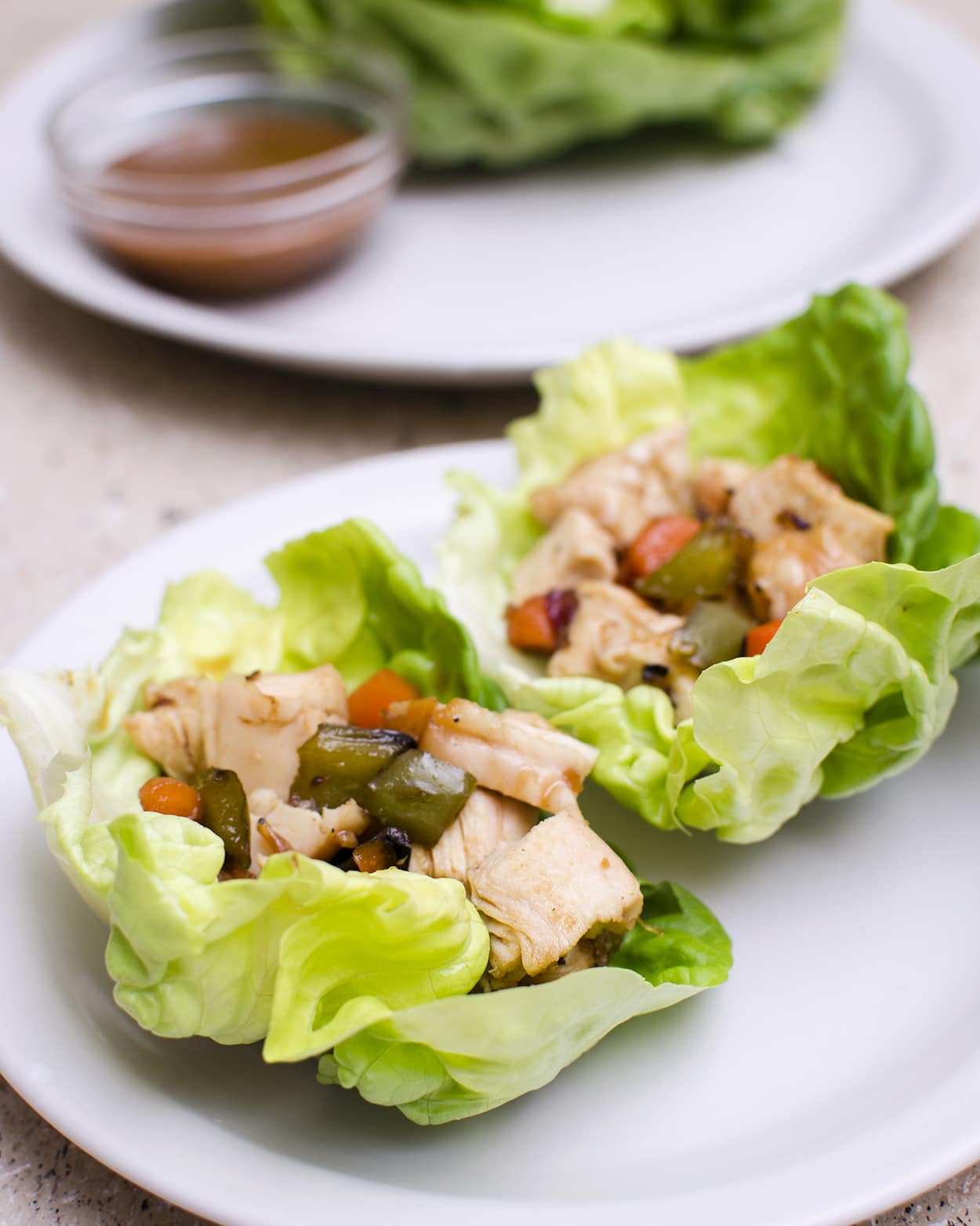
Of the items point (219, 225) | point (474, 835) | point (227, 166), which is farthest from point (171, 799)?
point (227, 166)

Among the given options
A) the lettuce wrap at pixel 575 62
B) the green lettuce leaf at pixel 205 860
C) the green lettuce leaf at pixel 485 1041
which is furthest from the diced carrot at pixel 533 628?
the lettuce wrap at pixel 575 62

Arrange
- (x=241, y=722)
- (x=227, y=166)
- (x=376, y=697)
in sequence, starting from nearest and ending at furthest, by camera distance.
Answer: (x=241, y=722)
(x=376, y=697)
(x=227, y=166)

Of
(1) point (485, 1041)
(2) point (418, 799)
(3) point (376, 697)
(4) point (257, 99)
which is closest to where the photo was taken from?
(1) point (485, 1041)

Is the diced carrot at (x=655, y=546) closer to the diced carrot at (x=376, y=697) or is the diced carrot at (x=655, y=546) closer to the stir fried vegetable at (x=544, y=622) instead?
the stir fried vegetable at (x=544, y=622)

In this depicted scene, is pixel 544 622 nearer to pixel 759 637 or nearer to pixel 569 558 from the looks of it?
pixel 569 558

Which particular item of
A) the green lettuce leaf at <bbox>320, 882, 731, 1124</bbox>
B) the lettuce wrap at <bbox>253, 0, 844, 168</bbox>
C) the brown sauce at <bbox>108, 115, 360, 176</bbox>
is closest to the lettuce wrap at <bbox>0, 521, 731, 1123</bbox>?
the green lettuce leaf at <bbox>320, 882, 731, 1124</bbox>
